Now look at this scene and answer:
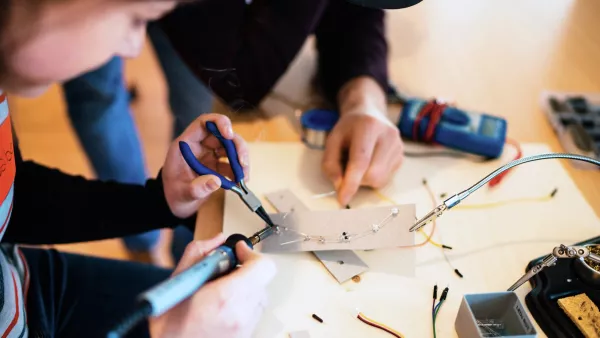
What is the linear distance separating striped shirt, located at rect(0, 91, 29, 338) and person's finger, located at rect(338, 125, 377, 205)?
408 millimetres

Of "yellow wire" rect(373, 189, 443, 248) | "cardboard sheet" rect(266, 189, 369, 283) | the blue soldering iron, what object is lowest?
"cardboard sheet" rect(266, 189, 369, 283)

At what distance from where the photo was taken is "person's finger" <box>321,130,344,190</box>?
69 centimetres

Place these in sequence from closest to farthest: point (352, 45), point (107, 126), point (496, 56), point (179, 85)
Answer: point (352, 45) → point (496, 56) → point (179, 85) → point (107, 126)

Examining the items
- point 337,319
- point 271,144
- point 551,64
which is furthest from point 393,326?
point 551,64

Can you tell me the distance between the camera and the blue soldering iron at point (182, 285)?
37 centimetres

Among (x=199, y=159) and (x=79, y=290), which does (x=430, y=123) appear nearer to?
(x=199, y=159)

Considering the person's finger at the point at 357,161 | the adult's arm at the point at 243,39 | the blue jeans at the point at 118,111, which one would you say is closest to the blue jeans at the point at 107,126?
the blue jeans at the point at 118,111

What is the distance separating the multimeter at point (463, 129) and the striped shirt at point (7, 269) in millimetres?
548

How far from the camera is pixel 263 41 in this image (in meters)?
0.77

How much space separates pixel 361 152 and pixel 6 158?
439 mm

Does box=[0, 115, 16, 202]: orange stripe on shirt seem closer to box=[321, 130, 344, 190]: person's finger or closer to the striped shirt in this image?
the striped shirt

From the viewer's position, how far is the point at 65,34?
33cm

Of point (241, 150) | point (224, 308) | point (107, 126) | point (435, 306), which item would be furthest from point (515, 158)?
point (107, 126)

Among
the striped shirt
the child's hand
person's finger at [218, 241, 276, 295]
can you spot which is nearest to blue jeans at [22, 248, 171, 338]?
the striped shirt
